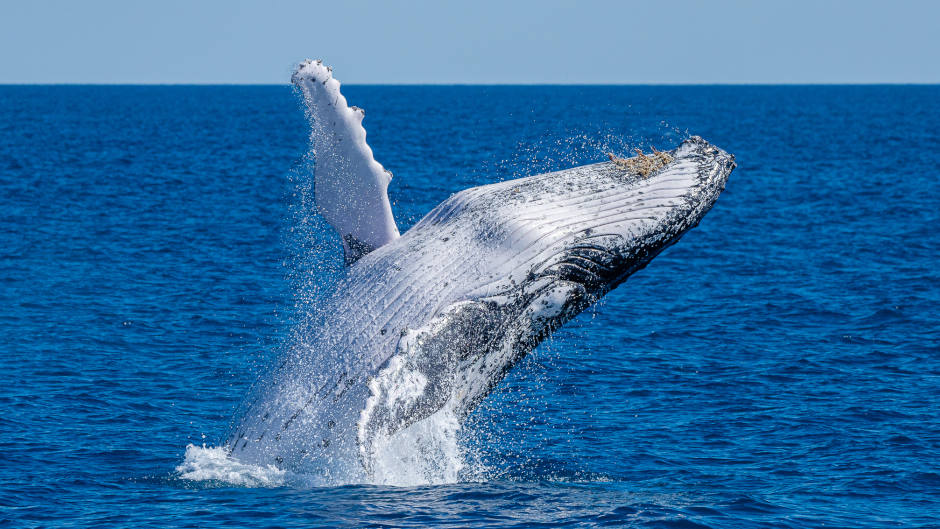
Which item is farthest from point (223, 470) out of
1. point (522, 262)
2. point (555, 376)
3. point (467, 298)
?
point (555, 376)

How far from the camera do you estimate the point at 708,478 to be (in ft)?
45.9

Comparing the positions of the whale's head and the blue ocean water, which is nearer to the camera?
the whale's head

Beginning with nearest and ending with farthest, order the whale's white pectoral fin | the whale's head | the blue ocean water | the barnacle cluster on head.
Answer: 1. the whale's head
2. the barnacle cluster on head
3. the whale's white pectoral fin
4. the blue ocean water

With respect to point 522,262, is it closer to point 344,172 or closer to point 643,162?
point 643,162

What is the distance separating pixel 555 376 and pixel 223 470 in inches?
318

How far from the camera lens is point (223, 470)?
40.1ft

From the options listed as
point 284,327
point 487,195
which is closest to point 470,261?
point 487,195

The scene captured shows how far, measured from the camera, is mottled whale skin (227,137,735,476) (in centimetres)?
1060

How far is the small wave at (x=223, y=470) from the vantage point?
1170cm

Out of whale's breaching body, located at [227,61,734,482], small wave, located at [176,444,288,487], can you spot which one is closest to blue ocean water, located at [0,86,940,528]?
small wave, located at [176,444,288,487]

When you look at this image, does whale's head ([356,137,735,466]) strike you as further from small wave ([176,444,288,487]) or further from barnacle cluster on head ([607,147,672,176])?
small wave ([176,444,288,487])

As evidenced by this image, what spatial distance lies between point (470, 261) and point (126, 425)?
261 inches

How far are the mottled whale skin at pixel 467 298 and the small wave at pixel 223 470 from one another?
332 millimetres

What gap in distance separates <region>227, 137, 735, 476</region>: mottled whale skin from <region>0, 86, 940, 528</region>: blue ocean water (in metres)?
1.04
